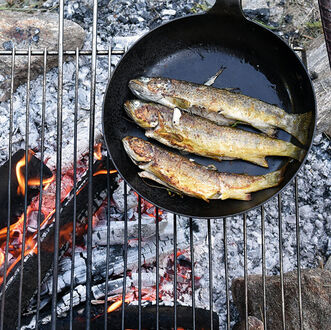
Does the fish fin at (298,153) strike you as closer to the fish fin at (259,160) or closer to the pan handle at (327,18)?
the fish fin at (259,160)

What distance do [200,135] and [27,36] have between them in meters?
1.82

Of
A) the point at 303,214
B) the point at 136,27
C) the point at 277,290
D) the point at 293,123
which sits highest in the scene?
the point at 136,27

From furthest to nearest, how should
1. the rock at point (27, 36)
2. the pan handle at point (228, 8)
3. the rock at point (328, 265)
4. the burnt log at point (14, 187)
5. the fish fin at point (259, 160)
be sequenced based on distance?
the rock at point (27, 36) → the rock at point (328, 265) → the burnt log at point (14, 187) → the fish fin at point (259, 160) → the pan handle at point (228, 8)

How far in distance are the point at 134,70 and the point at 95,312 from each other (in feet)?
5.42

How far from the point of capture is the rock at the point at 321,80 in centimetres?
325

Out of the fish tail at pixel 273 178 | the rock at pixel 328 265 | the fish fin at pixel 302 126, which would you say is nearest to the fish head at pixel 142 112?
the fish tail at pixel 273 178

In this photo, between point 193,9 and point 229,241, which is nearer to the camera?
point 229,241

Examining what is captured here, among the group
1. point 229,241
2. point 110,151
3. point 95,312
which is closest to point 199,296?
point 229,241

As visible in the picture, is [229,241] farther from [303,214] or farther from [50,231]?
[50,231]

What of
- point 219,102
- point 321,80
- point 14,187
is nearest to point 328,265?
point 321,80

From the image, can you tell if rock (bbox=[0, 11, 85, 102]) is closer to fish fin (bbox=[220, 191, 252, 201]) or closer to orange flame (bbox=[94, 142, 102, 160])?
orange flame (bbox=[94, 142, 102, 160])

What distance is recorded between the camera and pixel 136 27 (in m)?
3.82

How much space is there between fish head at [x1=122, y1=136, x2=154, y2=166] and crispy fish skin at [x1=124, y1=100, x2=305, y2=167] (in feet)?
0.38

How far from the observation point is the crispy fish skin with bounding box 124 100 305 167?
8.46 feet
